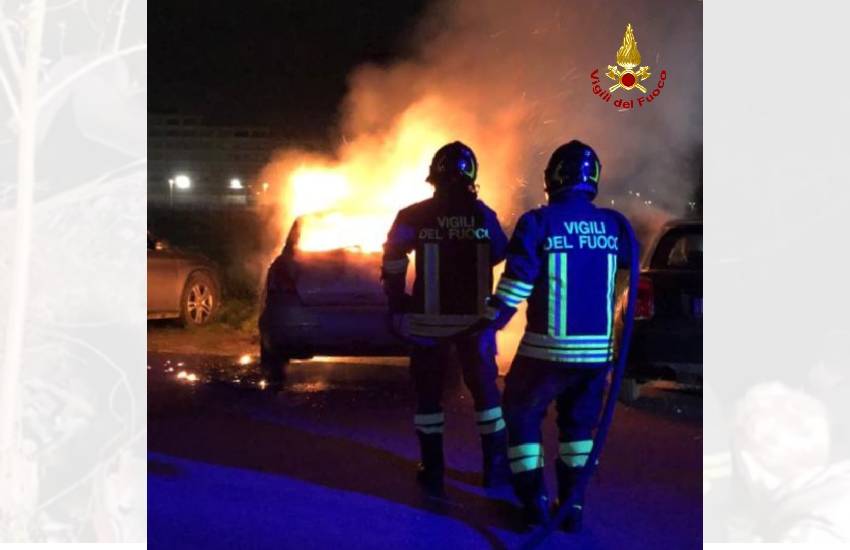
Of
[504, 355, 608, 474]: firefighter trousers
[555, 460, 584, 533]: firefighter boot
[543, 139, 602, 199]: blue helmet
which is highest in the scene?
[543, 139, 602, 199]: blue helmet

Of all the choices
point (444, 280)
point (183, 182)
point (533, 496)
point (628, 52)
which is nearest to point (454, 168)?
point (444, 280)

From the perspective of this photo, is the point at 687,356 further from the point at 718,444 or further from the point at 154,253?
the point at 154,253

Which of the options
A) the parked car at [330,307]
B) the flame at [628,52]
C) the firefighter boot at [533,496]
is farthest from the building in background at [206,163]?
the firefighter boot at [533,496]

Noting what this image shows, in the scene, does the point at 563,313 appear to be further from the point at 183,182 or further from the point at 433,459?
the point at 183,182

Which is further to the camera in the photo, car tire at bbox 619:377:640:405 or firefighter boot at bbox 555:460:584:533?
car tire at bbox 619:377:640:405

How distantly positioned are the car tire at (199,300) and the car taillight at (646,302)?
5.83 meters

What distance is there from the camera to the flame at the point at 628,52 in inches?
329

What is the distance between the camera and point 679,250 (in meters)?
6.73

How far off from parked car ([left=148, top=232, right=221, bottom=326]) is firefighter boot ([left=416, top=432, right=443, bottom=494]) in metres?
5.91

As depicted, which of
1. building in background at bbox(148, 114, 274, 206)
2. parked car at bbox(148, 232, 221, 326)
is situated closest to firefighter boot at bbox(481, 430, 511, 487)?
parked car at bbox(148, 232, 221, 326)

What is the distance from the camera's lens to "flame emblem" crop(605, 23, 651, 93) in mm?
8383

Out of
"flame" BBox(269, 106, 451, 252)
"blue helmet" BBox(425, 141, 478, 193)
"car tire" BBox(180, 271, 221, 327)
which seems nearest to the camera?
"blue helmet" BBox(425, 141, 478, 193)

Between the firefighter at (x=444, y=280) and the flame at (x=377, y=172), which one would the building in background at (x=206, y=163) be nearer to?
the flame at (x=377, y=172)

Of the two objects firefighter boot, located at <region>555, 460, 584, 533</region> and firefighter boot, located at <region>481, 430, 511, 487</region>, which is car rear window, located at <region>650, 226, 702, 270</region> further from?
firefighter boot, located at <region>555, 460, 584, 533</region>
